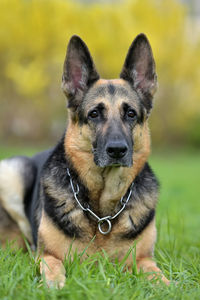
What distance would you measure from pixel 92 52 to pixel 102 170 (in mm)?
23702

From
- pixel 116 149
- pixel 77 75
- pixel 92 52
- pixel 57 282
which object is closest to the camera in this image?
pixel 57 282

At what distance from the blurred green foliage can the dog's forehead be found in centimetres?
2179

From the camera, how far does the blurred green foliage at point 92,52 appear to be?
84.3 feet

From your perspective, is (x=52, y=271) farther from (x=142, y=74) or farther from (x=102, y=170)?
(x=142, y=74)

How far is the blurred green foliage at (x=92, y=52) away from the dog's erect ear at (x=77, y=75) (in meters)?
21.7

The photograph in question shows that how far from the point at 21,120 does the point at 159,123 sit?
1079 centimetres

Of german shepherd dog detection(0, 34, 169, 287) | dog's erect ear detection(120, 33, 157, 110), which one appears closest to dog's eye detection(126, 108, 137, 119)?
german shepherd dog detection(0, 34, 169, 287)

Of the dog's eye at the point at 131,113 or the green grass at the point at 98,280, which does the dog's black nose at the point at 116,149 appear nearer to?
the dog's eye at the point at 131,113

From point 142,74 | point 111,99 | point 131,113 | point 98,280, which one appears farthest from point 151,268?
point 142,74

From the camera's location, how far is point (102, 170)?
3.79 meters

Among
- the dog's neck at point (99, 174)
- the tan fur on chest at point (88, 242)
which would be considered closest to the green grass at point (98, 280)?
the tan fur on chest at point (88, 242)

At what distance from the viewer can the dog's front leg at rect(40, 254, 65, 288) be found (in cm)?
284

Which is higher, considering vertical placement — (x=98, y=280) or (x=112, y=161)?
(x=112, y=161)

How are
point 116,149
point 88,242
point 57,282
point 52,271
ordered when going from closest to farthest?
point 57,282 < point 52,271 < point 116,149 < point 88,242
